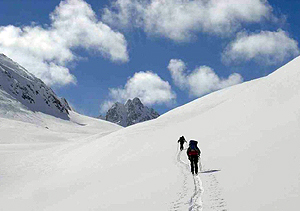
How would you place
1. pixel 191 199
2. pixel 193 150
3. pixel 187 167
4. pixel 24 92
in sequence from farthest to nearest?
1. pixel 24 92
2. pixel 187 167
3. pixel 193 150
4. pixel 191 199

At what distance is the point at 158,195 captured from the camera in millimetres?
11234

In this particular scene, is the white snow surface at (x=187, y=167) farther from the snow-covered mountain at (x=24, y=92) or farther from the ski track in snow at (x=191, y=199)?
the snow-covered mountain at (x=24, y=92)

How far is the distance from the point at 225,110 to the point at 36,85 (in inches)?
7132

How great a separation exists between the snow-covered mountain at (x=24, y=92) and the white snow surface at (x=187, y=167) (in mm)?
130550

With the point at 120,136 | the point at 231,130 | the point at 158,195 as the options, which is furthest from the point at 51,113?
the point at 158,195

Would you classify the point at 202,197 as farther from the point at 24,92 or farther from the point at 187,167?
the point at 24,92

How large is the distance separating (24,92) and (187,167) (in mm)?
169093

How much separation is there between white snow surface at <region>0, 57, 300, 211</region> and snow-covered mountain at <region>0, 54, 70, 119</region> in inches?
5140

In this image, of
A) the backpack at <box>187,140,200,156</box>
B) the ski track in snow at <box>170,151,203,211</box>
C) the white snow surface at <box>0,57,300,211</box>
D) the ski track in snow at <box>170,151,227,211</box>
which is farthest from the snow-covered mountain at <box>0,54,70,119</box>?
the ski track in snow at <box>170,151,227,211</box>

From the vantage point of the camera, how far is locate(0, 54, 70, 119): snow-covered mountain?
527 ft

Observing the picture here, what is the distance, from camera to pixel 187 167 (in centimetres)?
1784

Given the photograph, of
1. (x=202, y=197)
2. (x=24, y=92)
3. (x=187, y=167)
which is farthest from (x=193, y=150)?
(x=24, y=92)

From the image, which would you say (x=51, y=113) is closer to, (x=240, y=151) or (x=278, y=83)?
(x=278, y=83)

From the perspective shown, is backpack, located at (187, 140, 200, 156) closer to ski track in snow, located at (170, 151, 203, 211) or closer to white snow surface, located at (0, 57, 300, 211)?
white snow surface, located at (0, 57, 300, 211)
